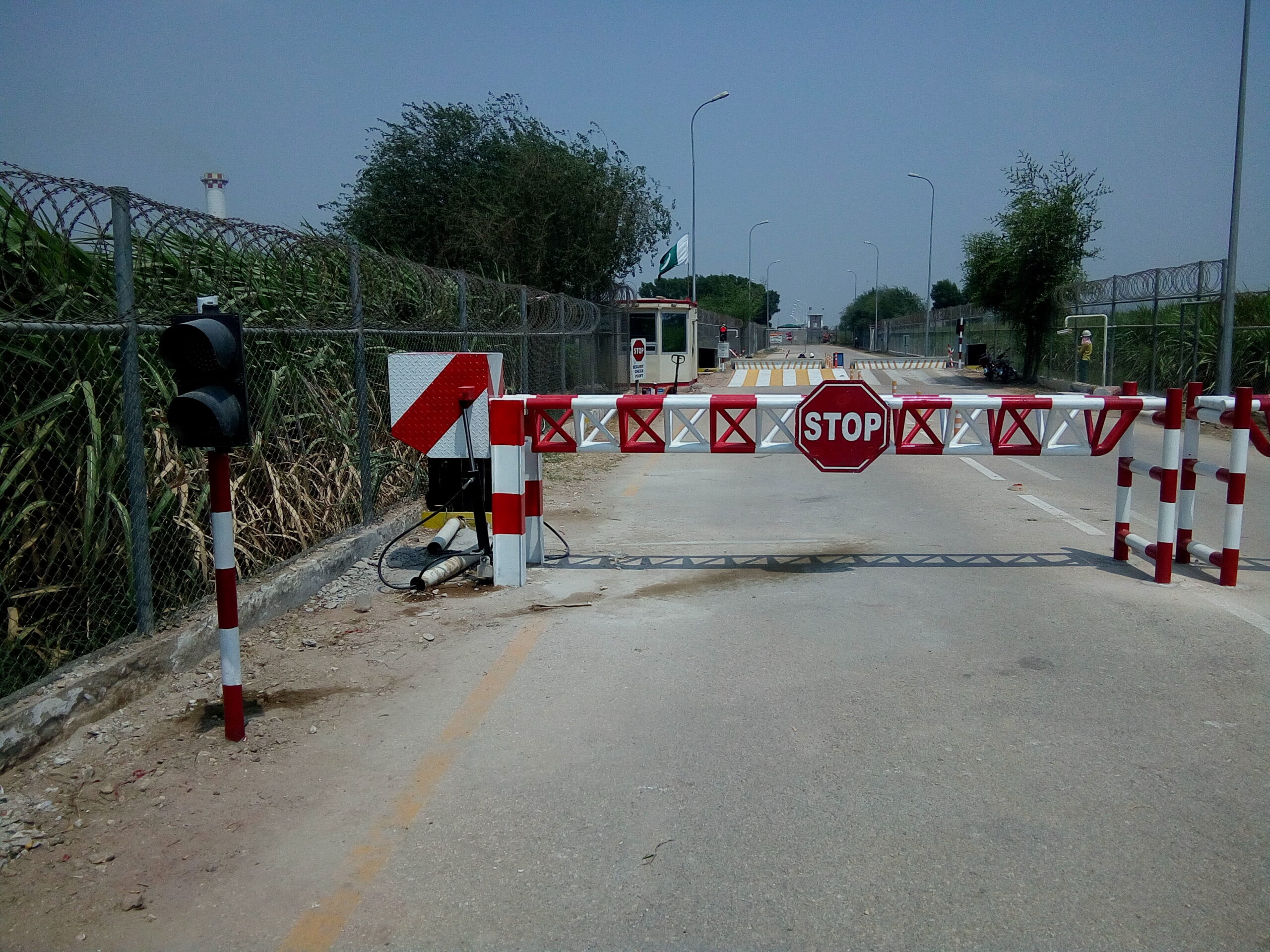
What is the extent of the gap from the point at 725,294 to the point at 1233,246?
4460 inches

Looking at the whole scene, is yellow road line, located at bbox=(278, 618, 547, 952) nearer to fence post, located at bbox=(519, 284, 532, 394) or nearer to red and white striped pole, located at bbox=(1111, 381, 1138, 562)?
red and white striped pole, located at bbox=(1111, 381, 1138, 562)

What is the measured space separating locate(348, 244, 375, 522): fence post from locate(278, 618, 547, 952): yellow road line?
3373 mm

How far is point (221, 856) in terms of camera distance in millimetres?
3797

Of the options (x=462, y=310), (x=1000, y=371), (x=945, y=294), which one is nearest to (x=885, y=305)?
(x=945, y=294)

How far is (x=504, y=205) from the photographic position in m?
27.4

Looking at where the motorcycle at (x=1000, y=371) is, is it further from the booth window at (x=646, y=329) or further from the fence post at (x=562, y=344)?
the fence post at (x=562, y=344)

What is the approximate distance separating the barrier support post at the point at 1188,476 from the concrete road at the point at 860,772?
0.27m

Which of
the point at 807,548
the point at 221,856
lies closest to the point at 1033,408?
the point at 807,548

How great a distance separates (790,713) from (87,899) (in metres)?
3.05

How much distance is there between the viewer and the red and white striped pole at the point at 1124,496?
8.23 m

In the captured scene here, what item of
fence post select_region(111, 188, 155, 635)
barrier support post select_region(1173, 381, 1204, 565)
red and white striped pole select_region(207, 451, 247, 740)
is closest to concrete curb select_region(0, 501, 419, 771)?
fence post select_region(111, 188, 155, 635)

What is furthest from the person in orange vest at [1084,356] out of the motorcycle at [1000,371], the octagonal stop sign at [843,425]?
the octagonal stop sign at [843,425]

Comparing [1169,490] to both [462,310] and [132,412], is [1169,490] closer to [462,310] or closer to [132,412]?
[132,412]

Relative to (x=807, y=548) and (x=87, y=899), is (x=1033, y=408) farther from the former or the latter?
(x=87, y=899)
